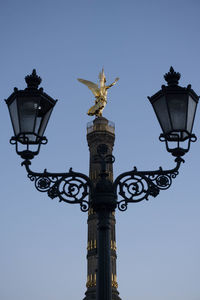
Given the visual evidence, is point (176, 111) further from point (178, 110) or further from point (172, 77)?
point (172, 77)

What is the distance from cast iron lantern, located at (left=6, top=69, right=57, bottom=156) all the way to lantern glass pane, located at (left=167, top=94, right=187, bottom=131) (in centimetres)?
119

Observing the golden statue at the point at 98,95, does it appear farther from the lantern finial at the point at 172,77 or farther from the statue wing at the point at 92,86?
the lantern finial at the point at 172,77

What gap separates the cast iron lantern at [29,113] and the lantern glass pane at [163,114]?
105 cm

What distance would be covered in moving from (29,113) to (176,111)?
1412mm

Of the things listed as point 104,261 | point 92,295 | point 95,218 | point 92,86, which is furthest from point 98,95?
point 104,261

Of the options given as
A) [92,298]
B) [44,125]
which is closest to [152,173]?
[44,125]

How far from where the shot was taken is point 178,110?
4828 mm

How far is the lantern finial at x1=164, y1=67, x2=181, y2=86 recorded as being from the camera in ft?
16.8

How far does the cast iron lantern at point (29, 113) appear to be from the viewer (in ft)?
15.6

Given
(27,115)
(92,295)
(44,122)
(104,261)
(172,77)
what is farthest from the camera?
(92,295)

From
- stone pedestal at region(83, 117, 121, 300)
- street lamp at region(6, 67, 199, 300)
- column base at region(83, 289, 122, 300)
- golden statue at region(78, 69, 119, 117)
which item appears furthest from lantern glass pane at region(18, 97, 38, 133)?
golden statue at region(78, 69, 119, 117)

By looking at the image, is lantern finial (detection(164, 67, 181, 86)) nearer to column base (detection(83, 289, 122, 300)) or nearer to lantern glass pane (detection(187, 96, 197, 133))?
lantern glass pane (detection(187, 96, 197, 133))

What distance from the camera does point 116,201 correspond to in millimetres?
4824

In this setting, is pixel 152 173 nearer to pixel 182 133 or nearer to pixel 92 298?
pixel 182 133
